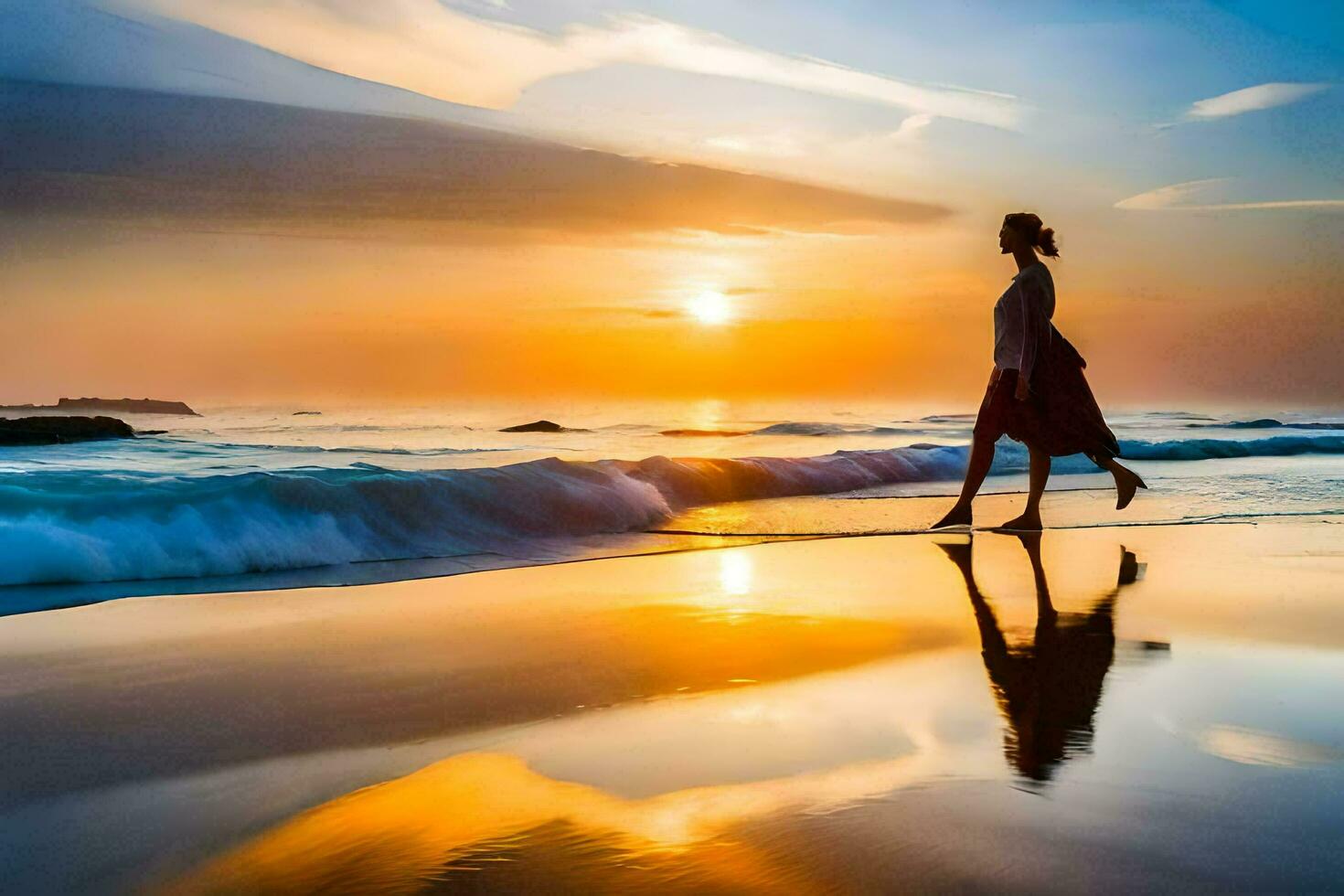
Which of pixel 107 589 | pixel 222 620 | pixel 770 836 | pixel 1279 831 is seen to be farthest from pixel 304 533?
pixel 1279 831

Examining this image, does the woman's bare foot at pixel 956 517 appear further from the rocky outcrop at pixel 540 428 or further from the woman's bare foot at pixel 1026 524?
the rocky outcrop at pixel 540 428

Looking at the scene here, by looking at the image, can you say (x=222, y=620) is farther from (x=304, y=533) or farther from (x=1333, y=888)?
(x=1333, y=888)

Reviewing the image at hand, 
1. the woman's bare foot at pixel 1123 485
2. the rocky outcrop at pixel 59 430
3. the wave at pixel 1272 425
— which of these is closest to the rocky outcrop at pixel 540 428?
the rocky outcrop at pixel 59 430

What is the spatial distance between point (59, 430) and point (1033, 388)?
1142 centimetres

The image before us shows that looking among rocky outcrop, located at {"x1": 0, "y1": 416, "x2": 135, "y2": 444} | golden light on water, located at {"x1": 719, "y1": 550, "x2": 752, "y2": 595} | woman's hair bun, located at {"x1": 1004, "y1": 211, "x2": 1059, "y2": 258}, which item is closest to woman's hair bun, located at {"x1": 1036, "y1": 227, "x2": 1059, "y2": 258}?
woman's hair bun, located at {"x1": 1004, "y1": 211, "x2": 1059, "y2": 258}

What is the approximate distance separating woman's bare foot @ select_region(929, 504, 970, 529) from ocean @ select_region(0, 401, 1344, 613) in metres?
0.28

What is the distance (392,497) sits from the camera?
7.10 meters

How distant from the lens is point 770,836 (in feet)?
6.64

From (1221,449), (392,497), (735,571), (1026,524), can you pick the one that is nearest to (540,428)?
(1221,449)

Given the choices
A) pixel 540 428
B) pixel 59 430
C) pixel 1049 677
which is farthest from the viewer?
pixel 540 428

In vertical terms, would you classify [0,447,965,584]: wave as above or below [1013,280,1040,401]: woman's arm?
below

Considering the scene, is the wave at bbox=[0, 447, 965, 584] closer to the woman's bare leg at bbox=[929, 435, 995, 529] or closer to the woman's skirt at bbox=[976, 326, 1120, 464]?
the woman's bare leg at bbox=[929, 435, 995, 529]

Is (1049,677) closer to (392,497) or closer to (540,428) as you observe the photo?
(392,497)

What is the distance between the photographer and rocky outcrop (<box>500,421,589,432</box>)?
74.8 ft
